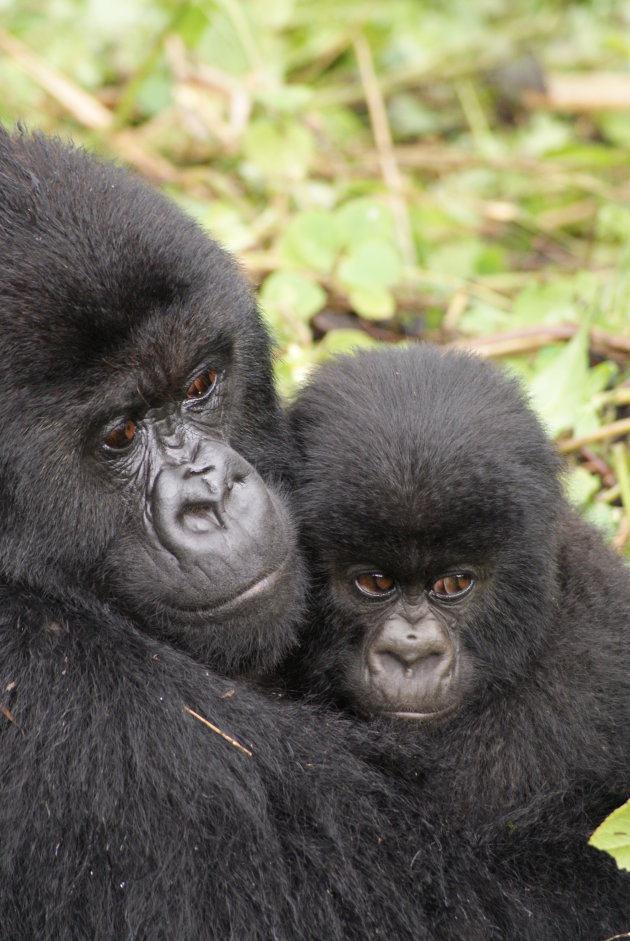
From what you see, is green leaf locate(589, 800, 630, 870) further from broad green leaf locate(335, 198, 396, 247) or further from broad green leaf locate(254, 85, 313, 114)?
broad green leaf locate(254, 85, 313, 114)

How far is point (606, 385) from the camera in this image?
466cm

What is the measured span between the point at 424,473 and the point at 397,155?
4277 millimetres

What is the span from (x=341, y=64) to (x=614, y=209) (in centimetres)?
263

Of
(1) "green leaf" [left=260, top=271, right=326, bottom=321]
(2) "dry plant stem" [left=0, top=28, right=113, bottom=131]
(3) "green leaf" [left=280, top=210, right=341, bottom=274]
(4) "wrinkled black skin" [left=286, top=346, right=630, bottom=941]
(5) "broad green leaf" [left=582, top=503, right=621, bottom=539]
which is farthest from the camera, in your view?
(2) "dry plant stem" [left=0, top=28, right=113, bottom=131]

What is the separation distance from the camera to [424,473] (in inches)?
128

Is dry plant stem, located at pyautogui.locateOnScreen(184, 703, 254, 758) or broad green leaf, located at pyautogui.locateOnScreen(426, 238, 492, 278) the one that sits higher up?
broad green leaf, located at pyautogui.locateOnScreen(426, 238, 492, 278)

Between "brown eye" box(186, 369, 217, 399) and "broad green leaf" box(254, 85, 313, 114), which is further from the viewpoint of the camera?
"broad green leaf" box(254, 85, 313, 114)

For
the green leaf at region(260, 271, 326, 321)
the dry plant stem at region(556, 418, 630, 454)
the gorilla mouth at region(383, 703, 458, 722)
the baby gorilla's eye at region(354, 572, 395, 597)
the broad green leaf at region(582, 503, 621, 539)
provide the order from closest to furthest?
the gorilla mouth at region(383, 703, 458, 722), the baby gorilla's eye at region(354, 572, 395, 597), the broad green leaf at region(582, 503, 621, 539), the dry plant stem at region(556, 418, 630, 454), the green leaf at region(260, 271, 326, 321)

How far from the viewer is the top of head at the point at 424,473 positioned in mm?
3266

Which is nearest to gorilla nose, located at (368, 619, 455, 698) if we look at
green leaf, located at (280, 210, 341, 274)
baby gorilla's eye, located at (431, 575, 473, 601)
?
baby gorilla's eye, located at (431, 575, 473, 601)

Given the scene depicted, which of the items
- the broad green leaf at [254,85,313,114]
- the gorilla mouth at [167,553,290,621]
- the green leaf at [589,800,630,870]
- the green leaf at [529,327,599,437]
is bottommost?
the green leaf at [589,800,630,870]

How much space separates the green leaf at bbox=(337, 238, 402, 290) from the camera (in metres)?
5.10

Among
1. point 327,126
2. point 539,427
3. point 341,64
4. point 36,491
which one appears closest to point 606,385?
point 539,427

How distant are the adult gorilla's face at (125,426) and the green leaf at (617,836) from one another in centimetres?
87
